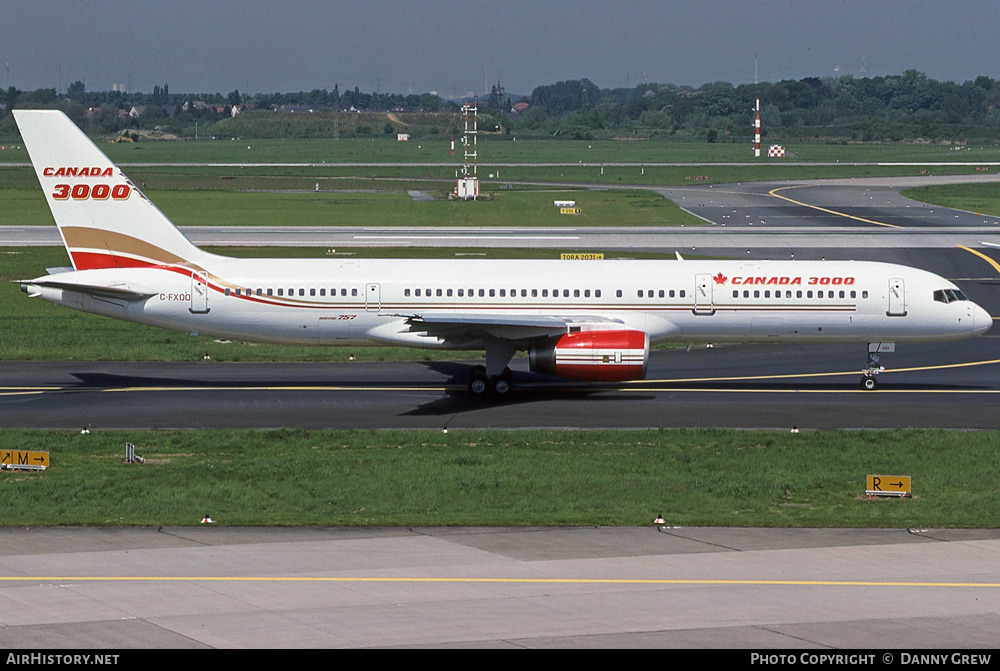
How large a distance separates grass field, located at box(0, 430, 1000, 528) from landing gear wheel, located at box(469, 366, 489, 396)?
575cm

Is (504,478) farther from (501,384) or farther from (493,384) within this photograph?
(493,384)

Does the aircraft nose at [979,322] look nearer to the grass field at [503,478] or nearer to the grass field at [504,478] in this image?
the grass field at [503,478]

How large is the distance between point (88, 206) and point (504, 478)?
18.7 meters

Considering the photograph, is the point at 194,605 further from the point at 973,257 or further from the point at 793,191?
the point at 793,191

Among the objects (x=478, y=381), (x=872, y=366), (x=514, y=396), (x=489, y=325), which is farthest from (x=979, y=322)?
(x=478, y=381)

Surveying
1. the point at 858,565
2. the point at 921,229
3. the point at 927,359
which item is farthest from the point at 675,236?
the point at 858,565

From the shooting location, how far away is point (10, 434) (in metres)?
33.7

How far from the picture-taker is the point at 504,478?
28.9 m

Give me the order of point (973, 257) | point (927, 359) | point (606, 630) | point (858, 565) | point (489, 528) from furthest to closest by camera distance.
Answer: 1. point (973, 257)
2. point (927, 359)
3. point (489, 528)
4. point (858, 565)
5. point (606, 630)

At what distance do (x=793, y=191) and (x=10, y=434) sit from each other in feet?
373

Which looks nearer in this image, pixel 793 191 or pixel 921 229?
pixel 921 229

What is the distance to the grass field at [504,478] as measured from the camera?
25625mm

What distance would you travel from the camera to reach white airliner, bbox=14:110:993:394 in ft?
130

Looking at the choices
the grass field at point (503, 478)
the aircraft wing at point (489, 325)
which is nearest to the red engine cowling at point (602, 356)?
the aircraft wing at point (489, 325)
